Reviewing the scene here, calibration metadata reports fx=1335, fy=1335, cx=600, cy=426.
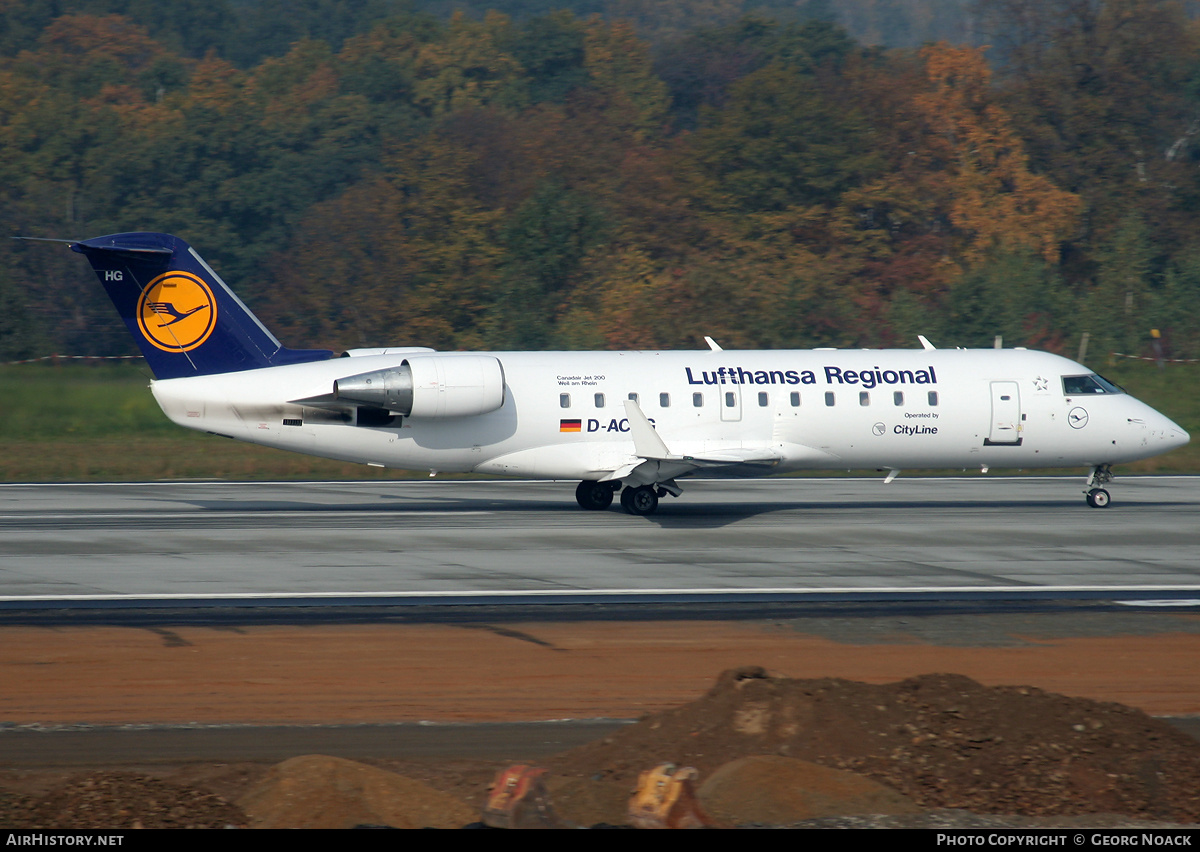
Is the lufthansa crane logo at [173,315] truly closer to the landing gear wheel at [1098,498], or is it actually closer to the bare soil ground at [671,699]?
the bare soil ground at [671,699]

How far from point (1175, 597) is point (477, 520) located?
12.9m

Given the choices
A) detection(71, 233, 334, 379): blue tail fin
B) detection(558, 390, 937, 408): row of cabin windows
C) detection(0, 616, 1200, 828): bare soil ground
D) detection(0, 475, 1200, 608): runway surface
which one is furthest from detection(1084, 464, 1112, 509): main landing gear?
detection(71, 233, 334, 379): blue tail fin

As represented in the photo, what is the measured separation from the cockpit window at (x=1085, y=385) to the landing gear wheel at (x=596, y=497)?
31.1 feet

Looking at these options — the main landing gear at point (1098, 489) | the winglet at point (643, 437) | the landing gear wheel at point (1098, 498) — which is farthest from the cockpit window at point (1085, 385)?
the winglet at point (643, 437)

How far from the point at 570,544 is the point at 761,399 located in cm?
559

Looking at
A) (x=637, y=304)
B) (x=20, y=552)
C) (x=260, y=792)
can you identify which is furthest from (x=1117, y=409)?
(x=637, y=304)

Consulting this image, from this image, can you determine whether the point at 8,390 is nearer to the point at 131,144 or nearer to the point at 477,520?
the point at 477,520

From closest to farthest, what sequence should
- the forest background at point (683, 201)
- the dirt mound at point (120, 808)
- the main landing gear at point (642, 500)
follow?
1. the dirt mound at point (120, 808)
2. the main landing gear at point (642, 500)
3. the forest background at point (683, 201)

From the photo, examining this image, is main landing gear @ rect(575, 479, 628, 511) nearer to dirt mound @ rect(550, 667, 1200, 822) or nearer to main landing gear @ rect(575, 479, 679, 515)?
main landing gear @ rect(575, 479, 679, 515)

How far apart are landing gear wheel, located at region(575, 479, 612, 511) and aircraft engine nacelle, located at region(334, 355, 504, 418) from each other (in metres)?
3.17

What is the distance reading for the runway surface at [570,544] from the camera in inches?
730

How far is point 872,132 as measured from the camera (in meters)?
68.6

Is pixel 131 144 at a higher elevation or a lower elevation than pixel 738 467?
higher

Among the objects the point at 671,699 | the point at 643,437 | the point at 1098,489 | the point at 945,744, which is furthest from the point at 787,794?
the point at 1098,489
